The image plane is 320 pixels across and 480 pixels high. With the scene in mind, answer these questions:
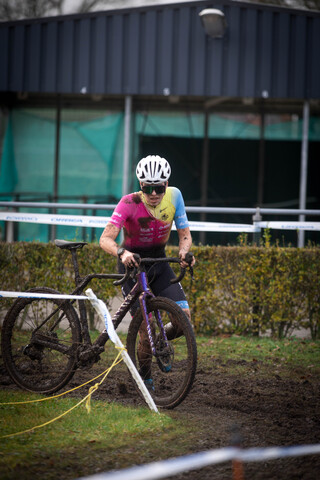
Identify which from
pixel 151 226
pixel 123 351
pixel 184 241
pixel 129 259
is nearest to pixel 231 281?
pixel 184 241

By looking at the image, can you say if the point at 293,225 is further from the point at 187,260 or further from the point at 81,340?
the point at 81,340

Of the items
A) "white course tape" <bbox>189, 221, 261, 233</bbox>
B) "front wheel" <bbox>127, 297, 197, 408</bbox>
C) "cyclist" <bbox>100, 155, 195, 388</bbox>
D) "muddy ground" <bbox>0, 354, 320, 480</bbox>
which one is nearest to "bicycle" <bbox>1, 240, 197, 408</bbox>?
"front wheel" <bbox>127, 297, 197, 408</bbox>

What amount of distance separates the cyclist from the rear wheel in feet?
1.81

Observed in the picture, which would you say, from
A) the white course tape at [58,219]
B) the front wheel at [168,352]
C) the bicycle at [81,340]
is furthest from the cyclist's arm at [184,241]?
the white course tape at [58,219]

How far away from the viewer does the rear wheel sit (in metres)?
5.37

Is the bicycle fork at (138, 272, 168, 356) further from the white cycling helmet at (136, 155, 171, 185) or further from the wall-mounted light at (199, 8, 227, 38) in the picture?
the wall-mounted light at (199, 8, 227, 38)

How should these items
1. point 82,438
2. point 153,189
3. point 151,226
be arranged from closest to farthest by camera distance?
point 82,438 < point 153,189 < point 151,226

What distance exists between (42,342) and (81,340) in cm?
39

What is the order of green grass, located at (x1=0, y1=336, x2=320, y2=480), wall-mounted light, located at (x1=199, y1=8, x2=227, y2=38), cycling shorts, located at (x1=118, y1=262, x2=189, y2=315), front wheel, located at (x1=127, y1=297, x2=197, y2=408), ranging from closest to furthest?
green grass, located at (x1=0, y1=336, x2=320, y2=480)
front wheel, located at (x1=127, y1=297, x2=197, y2=408)
cycling shorts, located at (x1=118, y1=262, x2=189, y2=315)
wall-mounted light, located at (x1=199, y1=8, x2=227, y2=38)

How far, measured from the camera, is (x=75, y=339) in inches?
209

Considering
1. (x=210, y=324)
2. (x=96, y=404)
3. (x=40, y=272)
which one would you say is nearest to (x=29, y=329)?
(x=96, y=404)

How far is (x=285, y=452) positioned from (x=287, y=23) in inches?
501

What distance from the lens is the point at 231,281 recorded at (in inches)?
319

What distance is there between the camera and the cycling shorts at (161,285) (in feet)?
17.5
